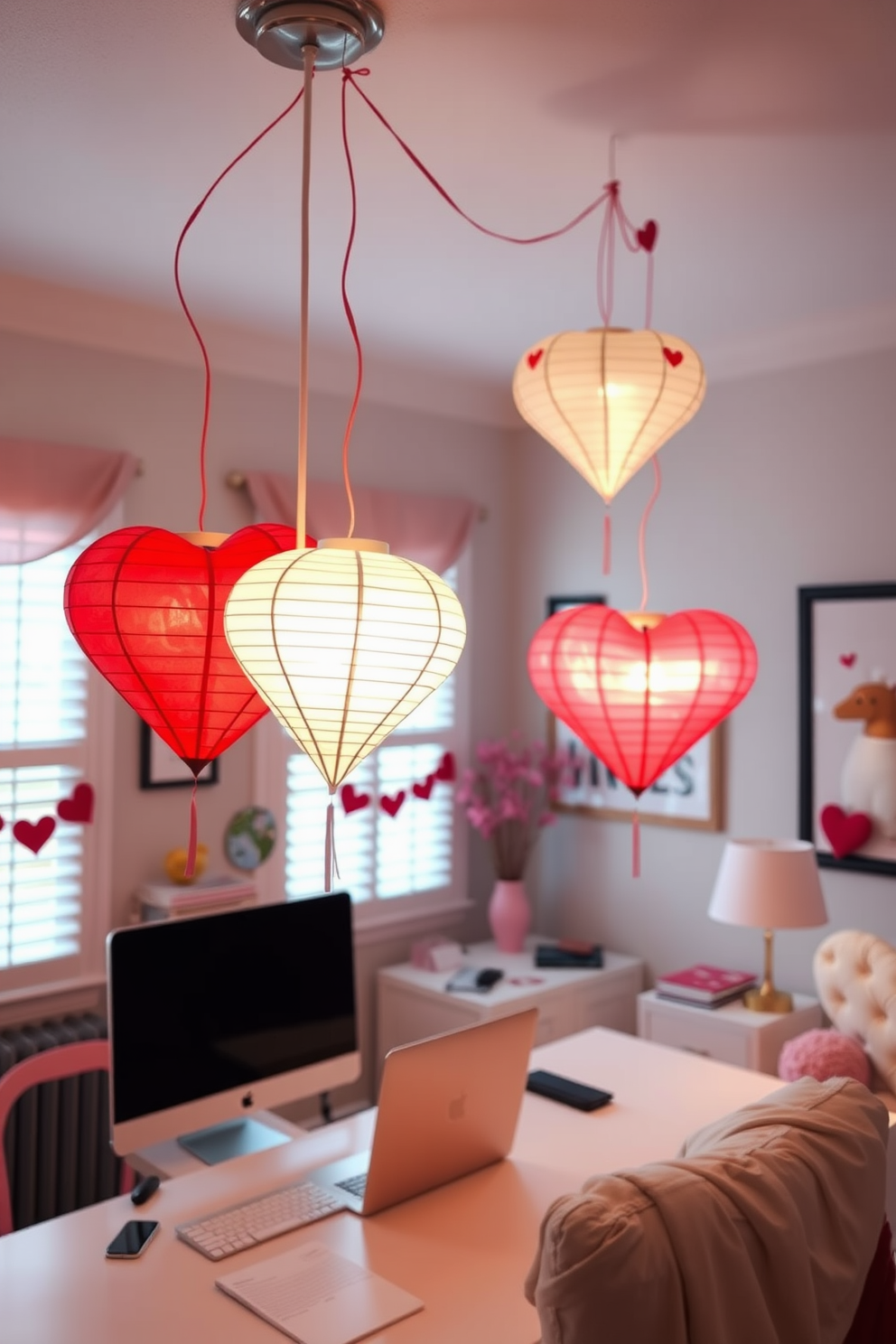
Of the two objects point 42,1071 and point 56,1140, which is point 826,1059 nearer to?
point 42,1071

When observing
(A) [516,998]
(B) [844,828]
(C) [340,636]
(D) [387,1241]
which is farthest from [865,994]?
(C) [340,636]

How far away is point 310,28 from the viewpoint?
173 cm

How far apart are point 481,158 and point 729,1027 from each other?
2.37 meters

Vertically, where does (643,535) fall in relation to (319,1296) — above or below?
above

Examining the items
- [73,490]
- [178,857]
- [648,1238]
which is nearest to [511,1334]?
[648,1238]

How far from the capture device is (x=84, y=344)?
3.19 meters

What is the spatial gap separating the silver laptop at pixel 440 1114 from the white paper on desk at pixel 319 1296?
0.58 feet

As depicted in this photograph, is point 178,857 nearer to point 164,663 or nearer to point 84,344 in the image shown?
point 84,344

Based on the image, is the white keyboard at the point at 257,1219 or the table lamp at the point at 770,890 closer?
the white keyboard at the point at 257,1219

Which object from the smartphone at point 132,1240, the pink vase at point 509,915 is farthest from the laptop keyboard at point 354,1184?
the pink vase at point 509,915

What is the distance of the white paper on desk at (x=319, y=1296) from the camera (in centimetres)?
159

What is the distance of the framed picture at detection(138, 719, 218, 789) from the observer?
3.32m

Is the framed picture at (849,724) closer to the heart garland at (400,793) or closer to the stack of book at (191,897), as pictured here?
the heart garland at (400,793)

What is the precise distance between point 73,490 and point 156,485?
1.04 ft
